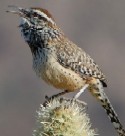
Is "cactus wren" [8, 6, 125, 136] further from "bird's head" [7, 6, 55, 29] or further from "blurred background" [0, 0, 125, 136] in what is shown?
"blurred background" [0, 0, 125, 136]

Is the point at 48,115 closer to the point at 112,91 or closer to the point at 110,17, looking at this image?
the point at 112,91

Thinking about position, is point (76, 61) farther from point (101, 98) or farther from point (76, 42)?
point (76, 42)

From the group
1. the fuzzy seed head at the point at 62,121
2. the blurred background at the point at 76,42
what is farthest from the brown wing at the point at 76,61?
the blurred background at the point at 76,42

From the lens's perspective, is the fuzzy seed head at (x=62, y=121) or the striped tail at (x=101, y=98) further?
the striped tail at (x=101, y=98)

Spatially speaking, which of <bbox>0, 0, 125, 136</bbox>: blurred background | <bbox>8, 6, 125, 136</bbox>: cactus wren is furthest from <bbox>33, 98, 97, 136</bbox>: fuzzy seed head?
<bbox>0, 0, 125, 136</bbox>: blurred background

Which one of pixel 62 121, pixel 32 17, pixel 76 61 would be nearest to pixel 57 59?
pixel 76 61

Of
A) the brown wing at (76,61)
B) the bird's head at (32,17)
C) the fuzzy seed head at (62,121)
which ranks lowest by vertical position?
the fuzzy seed head at (62,121)

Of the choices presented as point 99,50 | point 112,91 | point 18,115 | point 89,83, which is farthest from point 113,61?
point 89,83

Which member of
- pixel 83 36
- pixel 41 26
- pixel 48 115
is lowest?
pixel 48 115

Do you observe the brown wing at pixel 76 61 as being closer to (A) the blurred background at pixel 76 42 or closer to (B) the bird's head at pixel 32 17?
(B) the bird's head at pixel 32 17
